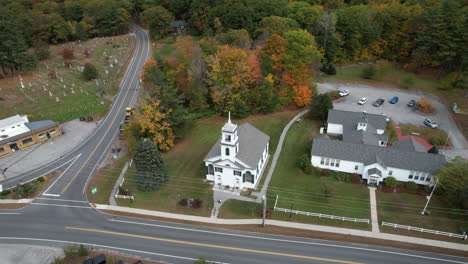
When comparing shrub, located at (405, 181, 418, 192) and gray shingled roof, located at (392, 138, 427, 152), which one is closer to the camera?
shrub, located at (405, 181, 418, 192)

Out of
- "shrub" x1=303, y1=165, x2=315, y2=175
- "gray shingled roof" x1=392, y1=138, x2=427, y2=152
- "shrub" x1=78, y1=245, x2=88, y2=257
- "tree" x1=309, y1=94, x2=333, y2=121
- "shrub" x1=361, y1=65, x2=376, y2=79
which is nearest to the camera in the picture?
"shrub" x1=78, y1=245, x2=88, y2=257

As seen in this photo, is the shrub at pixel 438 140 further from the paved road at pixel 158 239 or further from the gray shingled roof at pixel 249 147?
the gray shingled roof at pixel 249 147

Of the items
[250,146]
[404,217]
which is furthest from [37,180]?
[404,217]

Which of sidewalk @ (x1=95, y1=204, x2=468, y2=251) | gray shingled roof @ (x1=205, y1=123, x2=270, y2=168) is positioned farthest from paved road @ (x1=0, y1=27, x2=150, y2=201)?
gray shingled roof @ (x1=205, y1=123, x2=270, y2=168)

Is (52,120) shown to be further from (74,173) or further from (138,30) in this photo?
(138,30)

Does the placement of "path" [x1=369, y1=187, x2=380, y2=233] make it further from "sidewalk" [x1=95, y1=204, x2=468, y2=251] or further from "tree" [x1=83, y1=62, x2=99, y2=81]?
"tree" [x1=83, y1=62, x2=99, y2=81]

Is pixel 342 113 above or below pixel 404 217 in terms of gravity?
above

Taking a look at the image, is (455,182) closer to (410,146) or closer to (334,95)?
(410,146)
